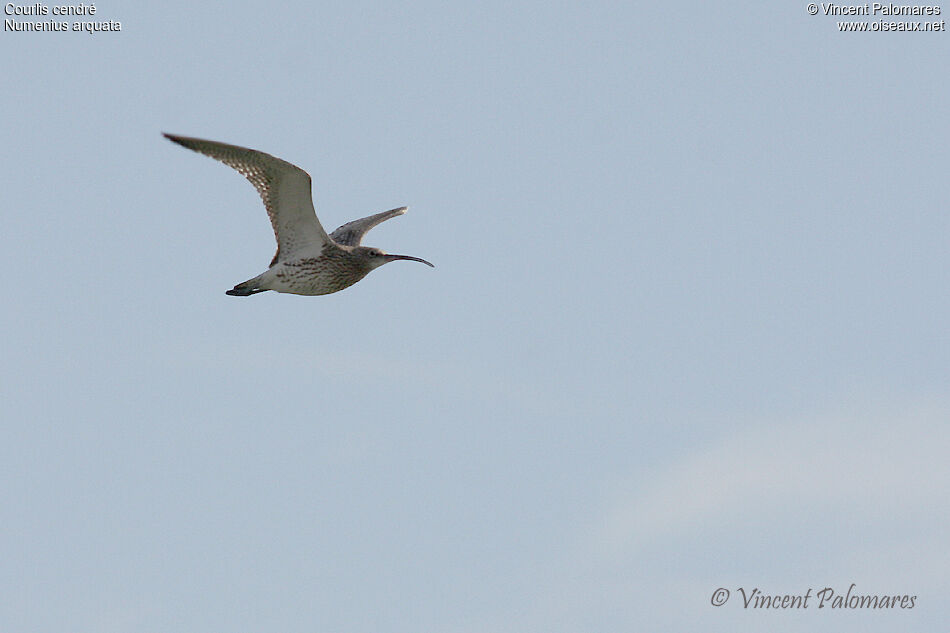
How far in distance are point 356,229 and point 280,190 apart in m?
3.80

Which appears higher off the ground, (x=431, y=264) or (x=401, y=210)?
(x=401, y=210)

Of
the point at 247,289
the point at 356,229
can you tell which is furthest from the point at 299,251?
the point at 356,229

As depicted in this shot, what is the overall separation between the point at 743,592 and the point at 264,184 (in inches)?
475

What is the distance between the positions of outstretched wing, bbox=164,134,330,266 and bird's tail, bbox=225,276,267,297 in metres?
0.45

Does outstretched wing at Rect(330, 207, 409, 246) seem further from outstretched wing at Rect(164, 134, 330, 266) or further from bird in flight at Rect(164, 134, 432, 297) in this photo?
outstretched wing at Rect(164, 134, 330, 266)

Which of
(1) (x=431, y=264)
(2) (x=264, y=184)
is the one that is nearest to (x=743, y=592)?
(1) (x=431, y=264)

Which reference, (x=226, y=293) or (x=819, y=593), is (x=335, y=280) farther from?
(x=819, y=593)

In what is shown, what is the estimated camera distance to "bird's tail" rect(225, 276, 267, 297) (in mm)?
22922

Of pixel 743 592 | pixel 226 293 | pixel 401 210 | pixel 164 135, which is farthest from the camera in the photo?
pixel 401 210

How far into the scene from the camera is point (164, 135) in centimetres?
1952

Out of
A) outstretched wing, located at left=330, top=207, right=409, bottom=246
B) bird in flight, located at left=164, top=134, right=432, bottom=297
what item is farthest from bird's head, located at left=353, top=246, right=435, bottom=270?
outstretched wing, located at left=330, top=207, right=409, bottom=246

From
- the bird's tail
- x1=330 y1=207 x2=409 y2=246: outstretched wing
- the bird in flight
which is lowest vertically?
the bird's tail

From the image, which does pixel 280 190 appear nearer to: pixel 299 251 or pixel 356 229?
pixel 299 251

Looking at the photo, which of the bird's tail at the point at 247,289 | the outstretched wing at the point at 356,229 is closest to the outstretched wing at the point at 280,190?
the bird's tail at the point at 247,289
